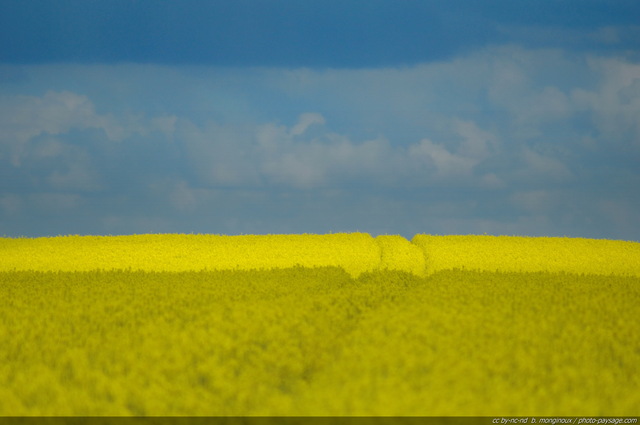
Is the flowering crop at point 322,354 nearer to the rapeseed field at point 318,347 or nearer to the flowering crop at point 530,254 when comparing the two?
the rapeseed field at point 318,347

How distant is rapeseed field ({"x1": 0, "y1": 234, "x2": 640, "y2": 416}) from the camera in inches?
264

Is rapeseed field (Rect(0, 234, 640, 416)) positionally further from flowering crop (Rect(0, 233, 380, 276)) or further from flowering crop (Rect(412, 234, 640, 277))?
flowering crop (Rect(412, 234, 640, 277))

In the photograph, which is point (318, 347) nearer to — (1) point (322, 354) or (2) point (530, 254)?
(1) point (322, 354)

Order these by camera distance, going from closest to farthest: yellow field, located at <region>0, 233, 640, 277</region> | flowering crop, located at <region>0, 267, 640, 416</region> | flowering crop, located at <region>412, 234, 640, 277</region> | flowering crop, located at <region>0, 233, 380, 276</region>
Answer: flowering crop, located at <region>0, 267, 640, 416</region>, flowering crop, located at <region>0, 233, 380, 276</region>, yellow field, located at <region>0, 233, 640, 277</region>, flowering crop, located at <region>412, 234, 640, 277</region>

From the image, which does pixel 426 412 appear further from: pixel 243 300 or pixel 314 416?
pixel 243 300

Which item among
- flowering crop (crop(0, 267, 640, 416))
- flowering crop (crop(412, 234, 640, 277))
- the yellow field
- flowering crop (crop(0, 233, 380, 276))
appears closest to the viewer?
flowering crop (crop(0, 267, 640, 416))

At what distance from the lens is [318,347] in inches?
359

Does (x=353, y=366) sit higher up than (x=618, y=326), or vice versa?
(x=618, y=326)

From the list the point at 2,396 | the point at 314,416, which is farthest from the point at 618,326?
the point at 2,396

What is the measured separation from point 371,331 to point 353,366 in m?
1.97

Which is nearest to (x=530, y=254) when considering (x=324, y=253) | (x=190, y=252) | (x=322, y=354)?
(x=324, y=253)

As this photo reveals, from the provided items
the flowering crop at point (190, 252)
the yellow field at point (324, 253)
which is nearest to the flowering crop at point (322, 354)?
the yellow field at point (324, 253)

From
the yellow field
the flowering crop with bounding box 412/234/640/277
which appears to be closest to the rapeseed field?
the yellow field

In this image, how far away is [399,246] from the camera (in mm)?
30562
